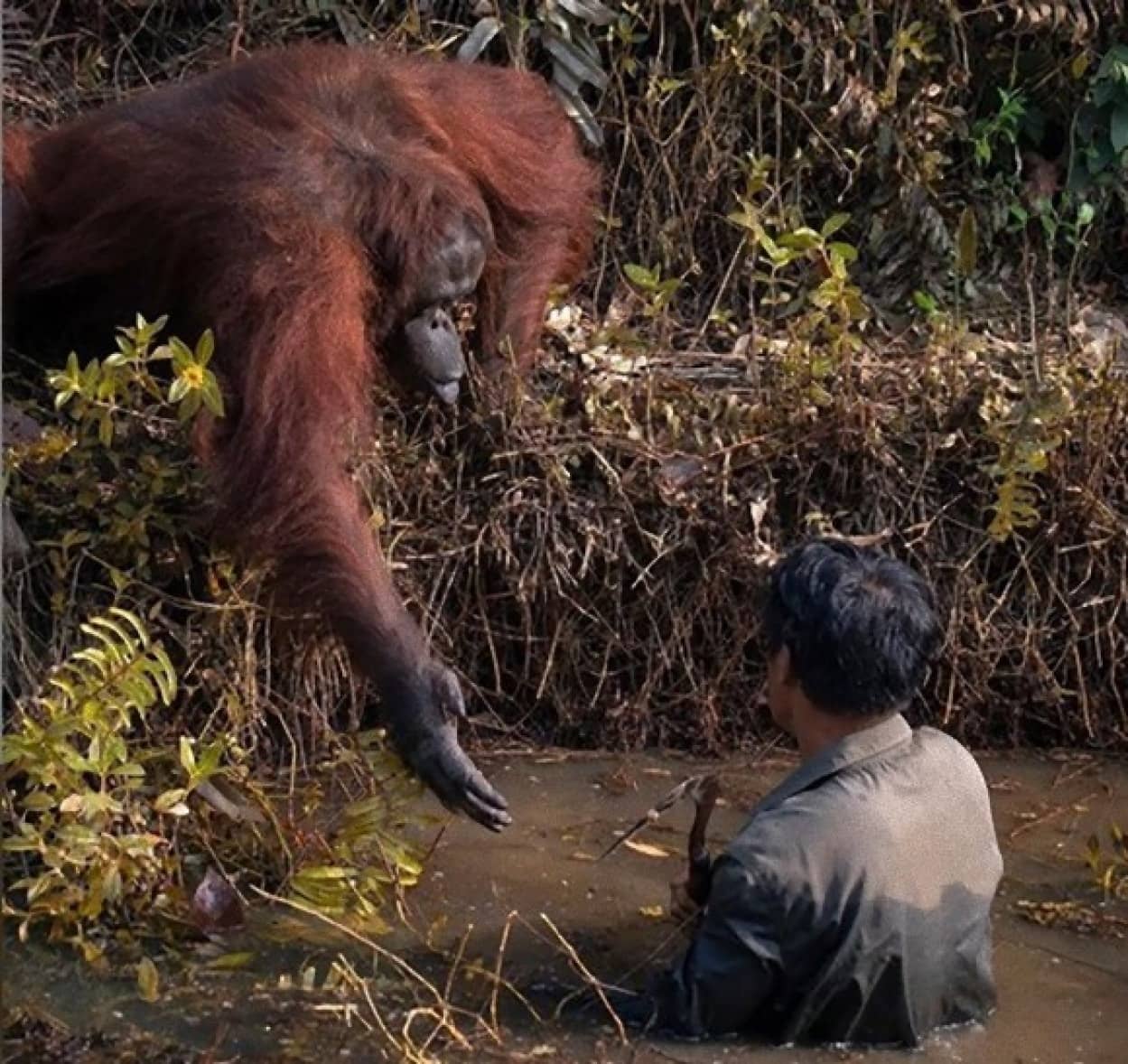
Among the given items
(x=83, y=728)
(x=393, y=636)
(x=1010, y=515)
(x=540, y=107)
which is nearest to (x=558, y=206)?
(x=540, y=107)

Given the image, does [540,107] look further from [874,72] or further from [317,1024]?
[317,1024]

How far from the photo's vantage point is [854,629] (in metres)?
3.12

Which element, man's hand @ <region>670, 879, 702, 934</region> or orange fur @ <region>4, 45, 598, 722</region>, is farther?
orange fur @ <region>4, 45, 598, 722</region>

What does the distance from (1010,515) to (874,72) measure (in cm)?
174

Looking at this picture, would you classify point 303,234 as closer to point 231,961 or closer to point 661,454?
point 661,454

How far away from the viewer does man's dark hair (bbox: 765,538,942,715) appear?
10.3 ft

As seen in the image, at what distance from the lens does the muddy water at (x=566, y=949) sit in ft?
10.6

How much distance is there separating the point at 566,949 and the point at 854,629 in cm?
68

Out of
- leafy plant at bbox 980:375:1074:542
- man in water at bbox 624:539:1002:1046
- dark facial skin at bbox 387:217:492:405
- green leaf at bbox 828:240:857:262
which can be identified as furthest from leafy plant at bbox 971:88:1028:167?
man in water at bbox 624:539:1002:1046

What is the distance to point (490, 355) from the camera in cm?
470

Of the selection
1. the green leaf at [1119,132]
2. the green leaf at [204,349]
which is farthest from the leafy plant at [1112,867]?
the green leaf at [1119,132]

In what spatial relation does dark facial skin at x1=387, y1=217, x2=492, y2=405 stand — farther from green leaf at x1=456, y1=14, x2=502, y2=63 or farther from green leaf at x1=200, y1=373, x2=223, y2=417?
green leaf at x1=456, y1=14, x2=502, y2=63

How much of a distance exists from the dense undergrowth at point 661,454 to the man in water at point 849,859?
73 centimetres

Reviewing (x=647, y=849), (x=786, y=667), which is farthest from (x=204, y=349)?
(x=647, y=849)
